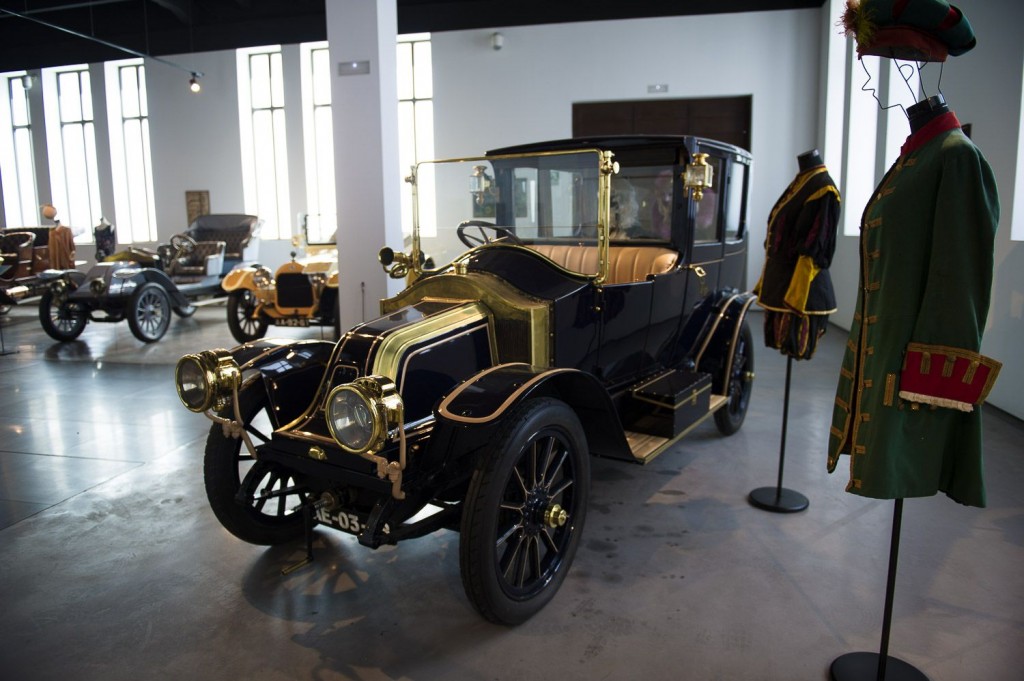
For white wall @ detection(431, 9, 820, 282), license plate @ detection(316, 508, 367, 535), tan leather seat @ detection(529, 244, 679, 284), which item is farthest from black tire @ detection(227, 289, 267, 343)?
license plate @ detection(316, 508, 367, 535)

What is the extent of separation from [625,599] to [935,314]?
135 cm

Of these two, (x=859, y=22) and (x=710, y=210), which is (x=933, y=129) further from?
(x=710, y=210)

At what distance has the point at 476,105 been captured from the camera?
33.9 feet

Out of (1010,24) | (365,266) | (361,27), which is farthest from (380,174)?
(1010,24)

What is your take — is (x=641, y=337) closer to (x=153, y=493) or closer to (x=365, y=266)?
(x=153, y=493)

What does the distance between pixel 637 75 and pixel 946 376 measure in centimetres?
902

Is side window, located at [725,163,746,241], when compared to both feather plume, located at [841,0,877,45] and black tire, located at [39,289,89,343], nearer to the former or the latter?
feather plume, located at [841,0,877,45]

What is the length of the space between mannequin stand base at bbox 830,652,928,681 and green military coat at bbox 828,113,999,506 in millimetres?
571

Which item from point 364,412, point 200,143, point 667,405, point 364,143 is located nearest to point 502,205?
point 667,405

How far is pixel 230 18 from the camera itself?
432 inches

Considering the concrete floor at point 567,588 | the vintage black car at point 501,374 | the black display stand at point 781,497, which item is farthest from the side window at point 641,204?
the concrete floor at point 567,588

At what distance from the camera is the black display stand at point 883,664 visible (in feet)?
5.95

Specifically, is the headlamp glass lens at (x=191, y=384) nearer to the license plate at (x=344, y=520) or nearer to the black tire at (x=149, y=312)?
the license plate at (x=344, y=520)

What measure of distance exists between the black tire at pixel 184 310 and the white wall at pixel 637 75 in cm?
437
